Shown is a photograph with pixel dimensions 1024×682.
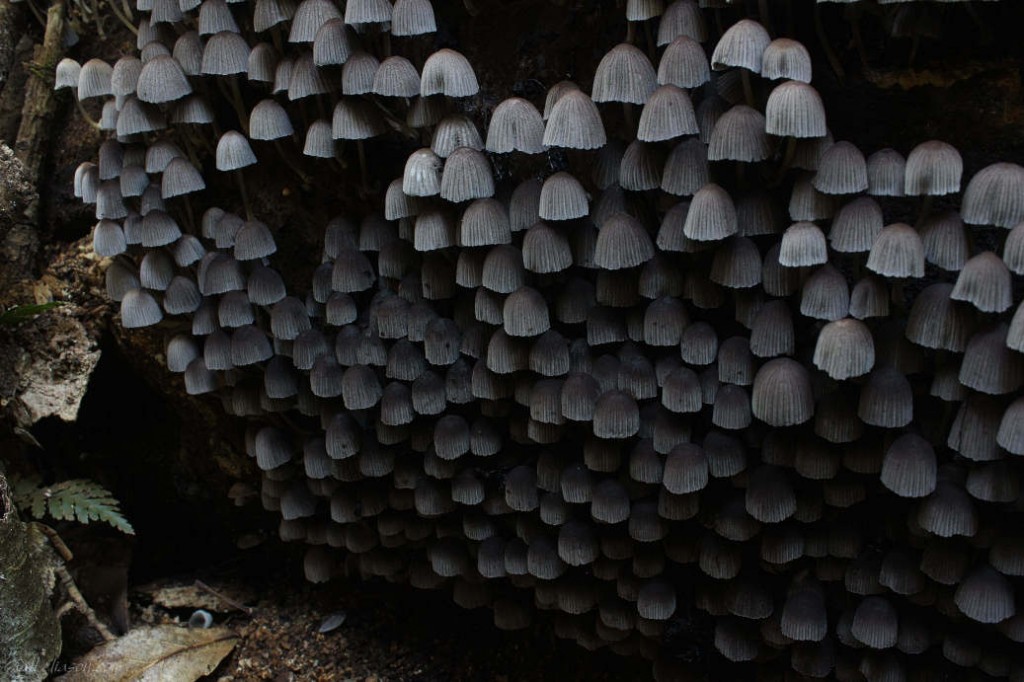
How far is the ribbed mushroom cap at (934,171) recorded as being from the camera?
2137 mm

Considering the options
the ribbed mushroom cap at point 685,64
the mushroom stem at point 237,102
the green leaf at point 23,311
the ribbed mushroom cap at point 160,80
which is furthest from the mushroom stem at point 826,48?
the green leaf at point 23,311

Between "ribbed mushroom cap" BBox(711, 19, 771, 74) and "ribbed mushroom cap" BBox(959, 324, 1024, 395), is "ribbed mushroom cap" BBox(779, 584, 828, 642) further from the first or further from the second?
"ribbed mushroom cap" BBox(711, 19, 771, 74)

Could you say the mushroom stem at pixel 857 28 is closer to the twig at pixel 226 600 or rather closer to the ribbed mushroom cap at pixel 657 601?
the ribbed mushroom cap at pixel 657 601

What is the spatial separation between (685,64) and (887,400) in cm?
99

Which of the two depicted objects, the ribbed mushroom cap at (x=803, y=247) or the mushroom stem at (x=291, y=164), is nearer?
the ribbed mushroom cap at (x=803, y=247)

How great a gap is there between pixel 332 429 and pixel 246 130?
42.3 inches

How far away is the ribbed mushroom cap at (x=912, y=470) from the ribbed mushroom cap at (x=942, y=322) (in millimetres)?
262

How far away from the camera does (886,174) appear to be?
222 centimetres

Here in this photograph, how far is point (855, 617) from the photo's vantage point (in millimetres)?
2574

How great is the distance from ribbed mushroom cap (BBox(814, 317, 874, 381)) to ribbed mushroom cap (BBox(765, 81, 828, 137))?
472 millimetres

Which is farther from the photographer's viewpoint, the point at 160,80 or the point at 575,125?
the point at 160,80

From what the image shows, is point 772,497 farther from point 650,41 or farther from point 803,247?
point 650,41

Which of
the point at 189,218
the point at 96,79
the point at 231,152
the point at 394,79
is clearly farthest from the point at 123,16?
the point at 394,79

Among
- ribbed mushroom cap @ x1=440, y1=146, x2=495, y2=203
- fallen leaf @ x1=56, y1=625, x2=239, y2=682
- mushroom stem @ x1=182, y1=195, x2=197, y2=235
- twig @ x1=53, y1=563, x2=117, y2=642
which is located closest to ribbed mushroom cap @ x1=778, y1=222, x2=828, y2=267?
ribbed mushroom cap @ x1=440, y1=146, x2=495, y2=203
